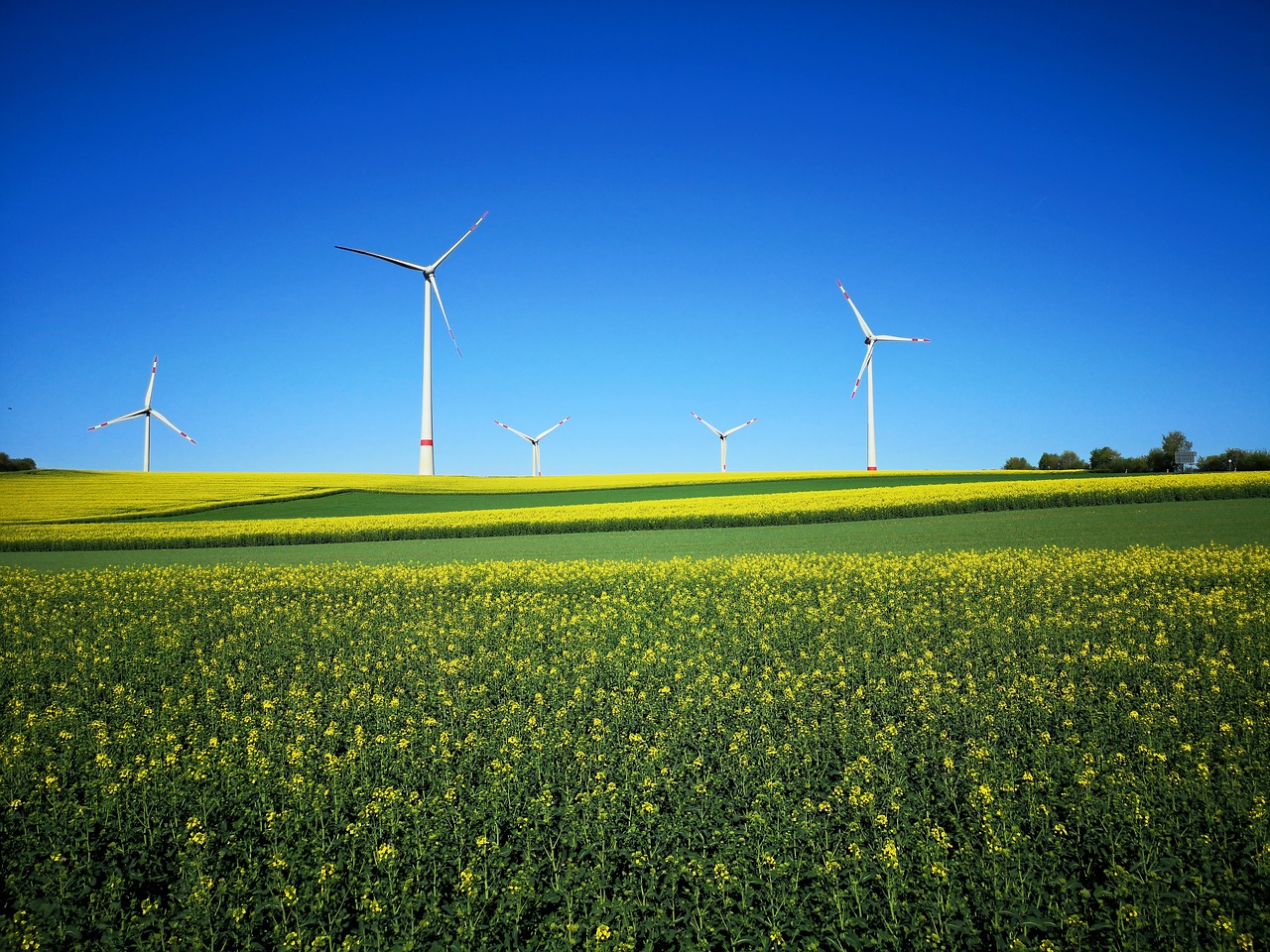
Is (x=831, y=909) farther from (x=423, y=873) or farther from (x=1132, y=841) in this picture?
(x=423, y=873)

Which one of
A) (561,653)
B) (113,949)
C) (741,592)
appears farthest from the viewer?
(741,592)

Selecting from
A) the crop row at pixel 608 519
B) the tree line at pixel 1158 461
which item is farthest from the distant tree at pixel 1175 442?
the crop row at pixel 608 519

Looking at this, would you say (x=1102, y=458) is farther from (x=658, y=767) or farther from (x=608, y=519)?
(x=658, y=767)

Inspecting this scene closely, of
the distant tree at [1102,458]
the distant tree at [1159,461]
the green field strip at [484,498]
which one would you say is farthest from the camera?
the distant tree at [1102,458]

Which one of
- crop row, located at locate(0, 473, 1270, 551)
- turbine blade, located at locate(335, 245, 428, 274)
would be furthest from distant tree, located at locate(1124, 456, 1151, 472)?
turbine blade, located at locate(335, 245, 428, 274)

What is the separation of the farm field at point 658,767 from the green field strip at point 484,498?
32678 millimetres

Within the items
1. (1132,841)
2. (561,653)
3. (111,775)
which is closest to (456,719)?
(561,653)

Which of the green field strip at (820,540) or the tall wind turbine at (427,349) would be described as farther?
the tall wind turbine at (427,349)

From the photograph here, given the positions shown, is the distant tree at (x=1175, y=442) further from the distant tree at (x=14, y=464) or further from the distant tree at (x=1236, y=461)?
the distant tree at (x=14, y=464)

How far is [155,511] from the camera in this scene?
46281 millimetres

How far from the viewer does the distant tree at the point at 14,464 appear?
7469cm

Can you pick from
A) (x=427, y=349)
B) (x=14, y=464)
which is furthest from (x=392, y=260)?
(x=14, y=464)

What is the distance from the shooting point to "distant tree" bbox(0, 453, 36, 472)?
74.7 meters

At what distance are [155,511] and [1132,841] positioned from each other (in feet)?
173
